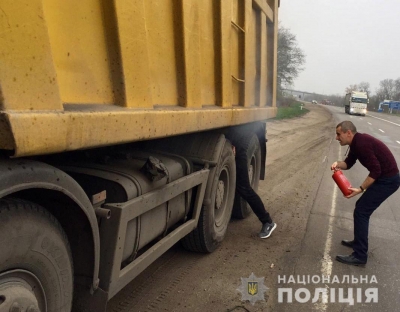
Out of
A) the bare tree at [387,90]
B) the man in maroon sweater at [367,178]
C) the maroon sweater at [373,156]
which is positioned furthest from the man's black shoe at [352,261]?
the bare tree at [387,90]

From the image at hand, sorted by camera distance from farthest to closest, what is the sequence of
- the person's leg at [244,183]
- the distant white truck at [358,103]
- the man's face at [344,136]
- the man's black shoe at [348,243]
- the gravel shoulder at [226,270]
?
the distant white truck at [358,103] → the person's leg at [244,183] → the man's black shoe at [348,243] → the man's face at [344,136] → the gravel shoulder at [226,270]

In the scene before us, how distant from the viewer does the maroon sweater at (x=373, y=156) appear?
14.2 ft

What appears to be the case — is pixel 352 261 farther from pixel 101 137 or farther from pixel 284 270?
pixel 101 137

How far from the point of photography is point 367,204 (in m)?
4.55

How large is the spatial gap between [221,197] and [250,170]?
4.44 feet

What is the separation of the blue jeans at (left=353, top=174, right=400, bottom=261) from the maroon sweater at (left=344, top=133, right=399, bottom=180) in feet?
0.31

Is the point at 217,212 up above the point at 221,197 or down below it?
below

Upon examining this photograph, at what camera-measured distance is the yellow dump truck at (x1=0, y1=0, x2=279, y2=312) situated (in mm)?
1589

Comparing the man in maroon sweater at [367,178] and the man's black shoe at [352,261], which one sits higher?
the man in maroon sweater at [367,178]

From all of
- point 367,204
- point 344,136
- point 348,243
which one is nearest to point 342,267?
point 348,243

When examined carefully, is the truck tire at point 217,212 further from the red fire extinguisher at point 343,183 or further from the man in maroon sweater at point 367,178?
the man in maroon sweater at point 367,178

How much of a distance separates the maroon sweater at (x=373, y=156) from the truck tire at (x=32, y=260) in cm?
341

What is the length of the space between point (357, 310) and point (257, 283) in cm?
89

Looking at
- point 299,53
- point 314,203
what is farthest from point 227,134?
point 299,53
